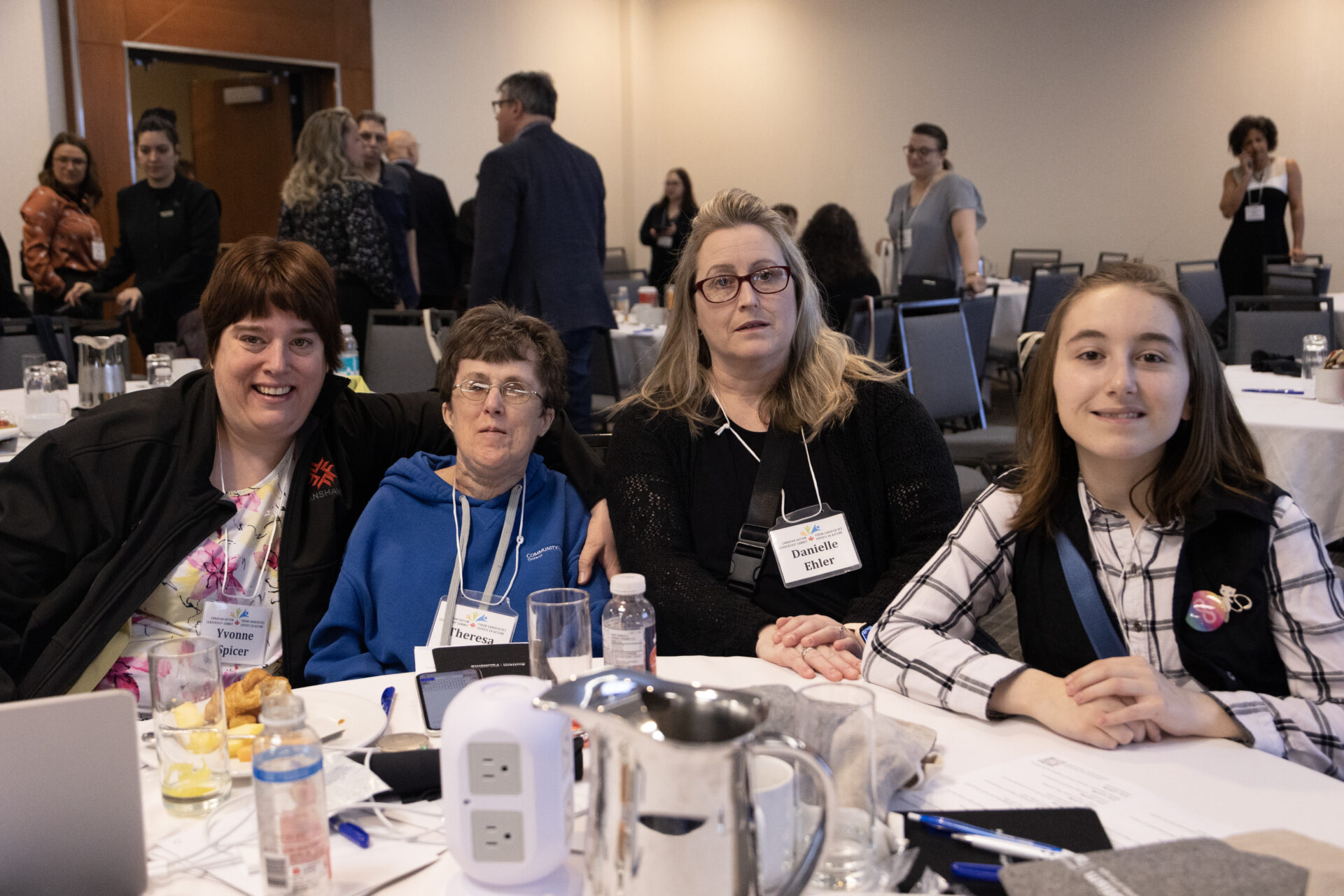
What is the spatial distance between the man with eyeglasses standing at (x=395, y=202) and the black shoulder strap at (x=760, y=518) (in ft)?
13.4

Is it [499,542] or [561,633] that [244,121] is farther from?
[561,633]

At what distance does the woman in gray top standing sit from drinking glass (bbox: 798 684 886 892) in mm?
6035

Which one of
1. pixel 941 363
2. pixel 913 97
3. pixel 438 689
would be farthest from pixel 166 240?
pixel 913 97

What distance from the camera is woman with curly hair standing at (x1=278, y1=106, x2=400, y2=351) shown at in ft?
17.6

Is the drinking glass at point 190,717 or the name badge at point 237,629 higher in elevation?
the drinking glass at point 190,717

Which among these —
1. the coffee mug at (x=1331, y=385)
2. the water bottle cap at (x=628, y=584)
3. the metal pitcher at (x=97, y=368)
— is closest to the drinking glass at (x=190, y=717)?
the water bottle cap at (x=628, y=584)

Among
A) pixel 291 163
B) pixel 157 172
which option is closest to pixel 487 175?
pixel 157 172

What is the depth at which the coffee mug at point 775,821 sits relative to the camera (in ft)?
2.96

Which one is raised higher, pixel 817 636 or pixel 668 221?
pixel 668 221

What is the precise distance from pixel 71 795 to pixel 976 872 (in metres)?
0.81

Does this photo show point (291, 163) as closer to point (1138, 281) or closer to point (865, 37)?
point (865, 37)

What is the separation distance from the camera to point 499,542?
2014 millimetres

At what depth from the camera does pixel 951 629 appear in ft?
5.43

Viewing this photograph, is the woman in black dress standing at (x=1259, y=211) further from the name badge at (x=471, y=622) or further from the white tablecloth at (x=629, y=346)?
the name badge at (x=471, y=622)
